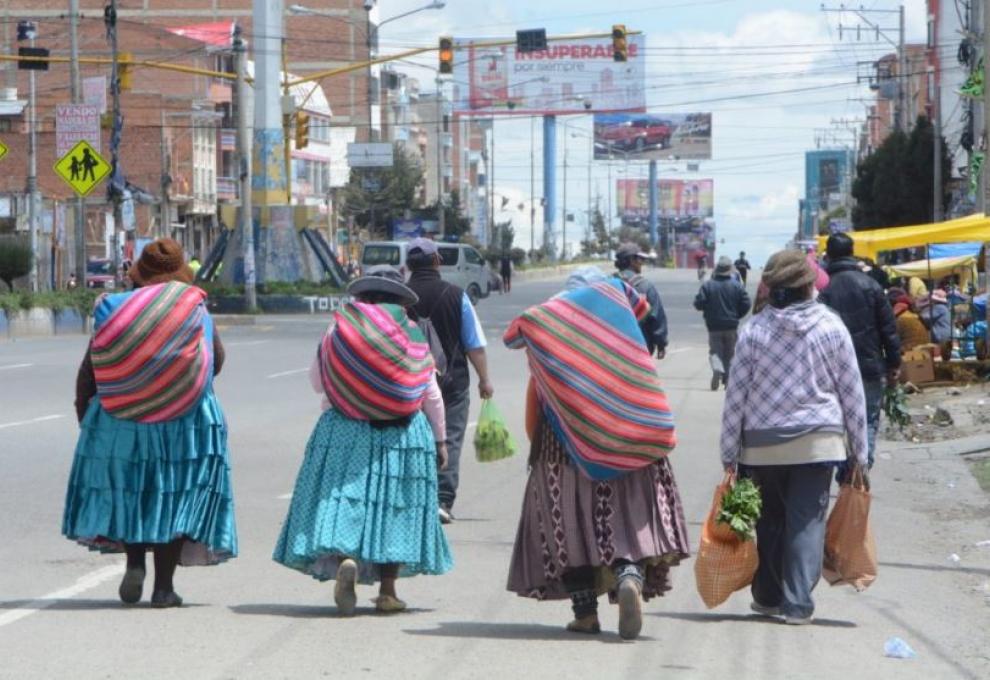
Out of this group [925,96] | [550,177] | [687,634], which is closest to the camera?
[687,634]

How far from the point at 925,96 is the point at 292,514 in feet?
299

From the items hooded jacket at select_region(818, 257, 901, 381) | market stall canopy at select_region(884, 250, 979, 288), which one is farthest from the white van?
hooded jacket at select_region(818, 257, 901, 381)

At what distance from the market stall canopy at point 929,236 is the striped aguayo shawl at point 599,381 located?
15245 millimetres

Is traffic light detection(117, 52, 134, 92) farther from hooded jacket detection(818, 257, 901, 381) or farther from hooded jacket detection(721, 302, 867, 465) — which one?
hooded jacket detection(721, 302, 867, 465)

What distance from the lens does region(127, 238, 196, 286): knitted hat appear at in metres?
8.77

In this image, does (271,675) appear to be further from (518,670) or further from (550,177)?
(550,177)

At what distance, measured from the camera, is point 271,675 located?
23.5 feet

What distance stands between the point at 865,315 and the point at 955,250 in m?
25.7

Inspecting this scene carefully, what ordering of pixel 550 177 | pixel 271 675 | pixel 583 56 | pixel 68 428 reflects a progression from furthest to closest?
1. pixel 550 177
2. pixel 583 56
3. pixel 68 428
4. pixel 271 675

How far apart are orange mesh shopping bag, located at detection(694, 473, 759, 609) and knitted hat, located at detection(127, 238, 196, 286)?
8.35ft

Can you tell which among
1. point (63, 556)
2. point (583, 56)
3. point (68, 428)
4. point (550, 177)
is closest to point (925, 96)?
point (583, 56)

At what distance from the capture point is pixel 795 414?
27.7ft

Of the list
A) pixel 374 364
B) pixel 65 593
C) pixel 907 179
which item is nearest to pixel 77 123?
pixel 65 593

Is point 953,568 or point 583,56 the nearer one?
point 953,568
